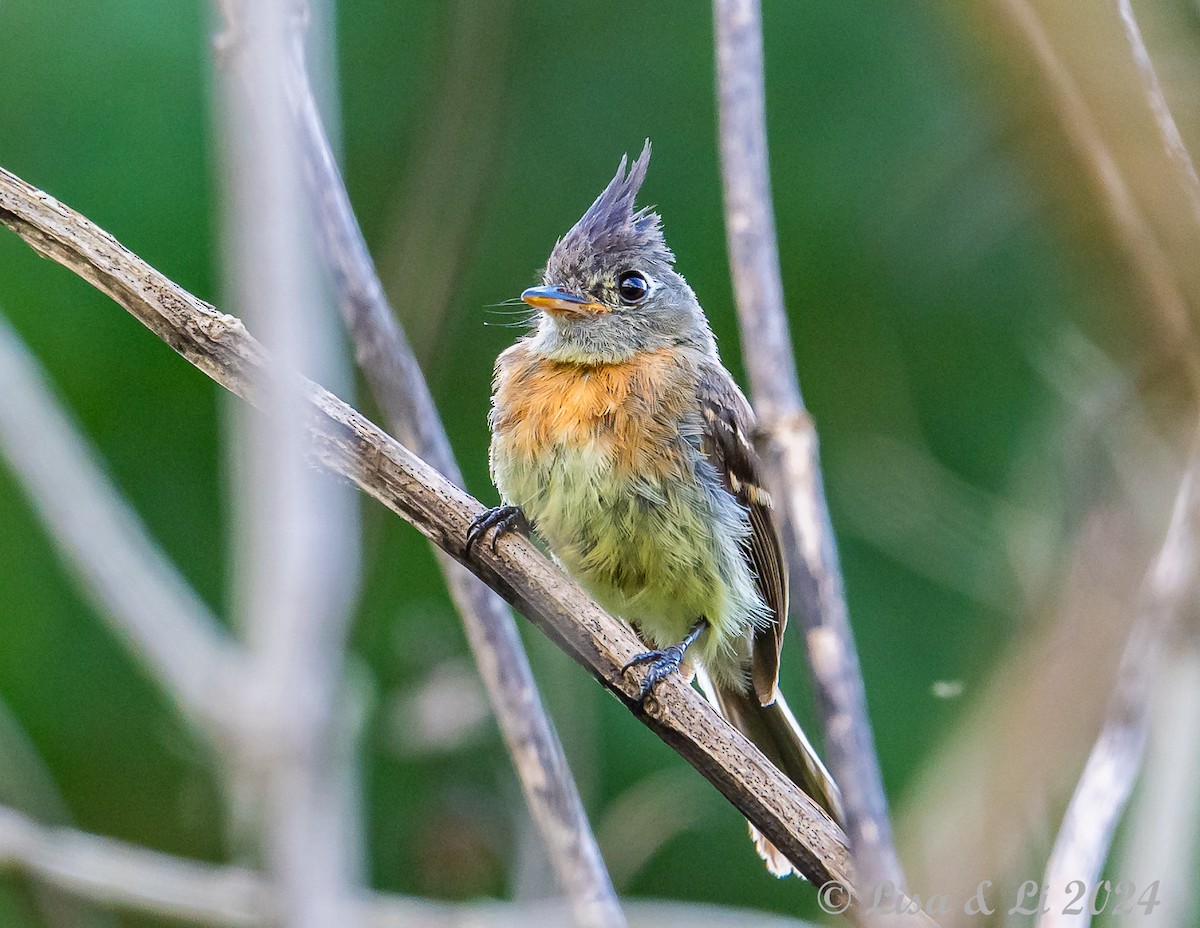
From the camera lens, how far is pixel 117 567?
4.48 ft

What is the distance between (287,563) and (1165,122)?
0.99 metres

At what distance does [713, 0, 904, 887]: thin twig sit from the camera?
1.73m

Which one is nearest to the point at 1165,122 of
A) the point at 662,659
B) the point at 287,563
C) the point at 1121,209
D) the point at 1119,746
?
the point at 1121,209

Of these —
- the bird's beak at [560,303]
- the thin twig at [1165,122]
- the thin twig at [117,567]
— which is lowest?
the thin twig at [117,567]

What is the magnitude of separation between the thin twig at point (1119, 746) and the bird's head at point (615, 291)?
8.19ft

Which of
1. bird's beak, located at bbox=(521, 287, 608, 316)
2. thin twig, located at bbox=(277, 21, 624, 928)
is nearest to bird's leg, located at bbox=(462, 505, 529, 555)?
thin twig, located at bbox=(277, 21, 624, 928)

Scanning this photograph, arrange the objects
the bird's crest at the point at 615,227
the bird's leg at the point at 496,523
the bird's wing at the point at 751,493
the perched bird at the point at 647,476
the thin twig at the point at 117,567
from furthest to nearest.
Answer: the bird's crest at the point at 615,227 → the bird's wing at the point at 751,493 → the perched bird at the point at 647,476 → the bird's leg at the point at 496,523 → the thin twig at the point at 117,567

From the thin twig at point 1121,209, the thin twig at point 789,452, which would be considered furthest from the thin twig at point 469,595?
the thin twig at point 1121,209

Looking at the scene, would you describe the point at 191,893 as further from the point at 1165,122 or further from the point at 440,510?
the point at 1165,122

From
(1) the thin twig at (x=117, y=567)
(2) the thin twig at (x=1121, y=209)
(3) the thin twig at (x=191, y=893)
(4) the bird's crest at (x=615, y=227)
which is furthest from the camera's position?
(4) the bird's crest at (x=615, y=227)

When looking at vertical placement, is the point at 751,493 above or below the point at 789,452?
below

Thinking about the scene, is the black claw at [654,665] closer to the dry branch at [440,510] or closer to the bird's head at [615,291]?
the dry branch at [440,510]

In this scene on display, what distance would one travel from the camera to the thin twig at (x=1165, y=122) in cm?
132

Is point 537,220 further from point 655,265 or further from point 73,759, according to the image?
point 73,759
